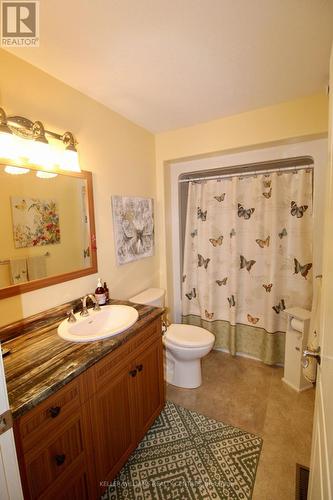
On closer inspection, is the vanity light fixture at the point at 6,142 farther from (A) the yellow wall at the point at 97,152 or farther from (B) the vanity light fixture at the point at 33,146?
(A) the yellow wall at the point at 97,152

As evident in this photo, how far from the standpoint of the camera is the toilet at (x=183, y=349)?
1855 millimetres

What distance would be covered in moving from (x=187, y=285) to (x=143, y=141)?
1589 millimetres

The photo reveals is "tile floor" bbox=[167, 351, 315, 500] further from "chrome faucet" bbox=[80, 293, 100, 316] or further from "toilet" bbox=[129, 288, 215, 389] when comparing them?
"chrome faucet" bbox=[80, 293, 100, 316]

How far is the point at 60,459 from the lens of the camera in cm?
92

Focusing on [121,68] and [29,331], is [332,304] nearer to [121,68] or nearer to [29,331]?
[29,331]

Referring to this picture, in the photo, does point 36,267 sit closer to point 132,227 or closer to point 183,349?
point 132,227

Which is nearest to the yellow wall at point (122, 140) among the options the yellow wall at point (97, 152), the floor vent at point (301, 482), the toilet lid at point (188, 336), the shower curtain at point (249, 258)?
the yellow wall at point (97, 152)

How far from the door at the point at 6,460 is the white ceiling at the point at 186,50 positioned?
1457 millimetres

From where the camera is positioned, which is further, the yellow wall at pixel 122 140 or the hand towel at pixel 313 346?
the yellow wall at pixel 122 140

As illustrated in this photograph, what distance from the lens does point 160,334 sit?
62.6 inches

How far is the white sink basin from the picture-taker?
126 centimetres

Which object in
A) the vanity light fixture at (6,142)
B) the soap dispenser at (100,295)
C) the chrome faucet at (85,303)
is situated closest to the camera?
the vanity light fixture at (6,142)

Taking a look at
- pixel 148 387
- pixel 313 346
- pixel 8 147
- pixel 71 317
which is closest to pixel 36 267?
pixel 71 317

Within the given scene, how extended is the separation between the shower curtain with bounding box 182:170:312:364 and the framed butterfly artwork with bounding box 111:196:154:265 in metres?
0.49
